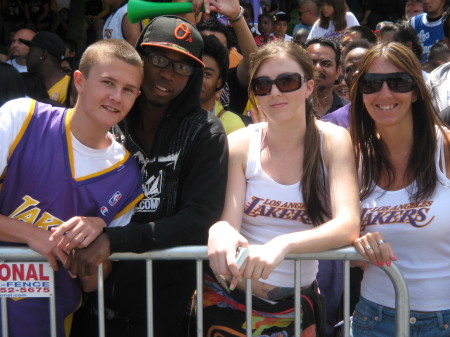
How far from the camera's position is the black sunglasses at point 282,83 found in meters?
2.84

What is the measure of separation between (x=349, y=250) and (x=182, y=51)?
3.93 feet

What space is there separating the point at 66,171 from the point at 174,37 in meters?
0.82

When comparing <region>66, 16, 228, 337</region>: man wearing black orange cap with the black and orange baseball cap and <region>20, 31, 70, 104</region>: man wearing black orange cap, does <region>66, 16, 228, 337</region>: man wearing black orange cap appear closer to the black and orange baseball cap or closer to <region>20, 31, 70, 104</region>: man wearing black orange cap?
the black and orange baseball cap

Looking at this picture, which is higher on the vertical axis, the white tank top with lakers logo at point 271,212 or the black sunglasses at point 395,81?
the black sunglasses at point 395,81

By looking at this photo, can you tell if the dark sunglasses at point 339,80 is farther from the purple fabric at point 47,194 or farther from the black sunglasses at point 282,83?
the purple fabric at point 47,194

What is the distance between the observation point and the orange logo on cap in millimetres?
2961

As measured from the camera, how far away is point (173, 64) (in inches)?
117

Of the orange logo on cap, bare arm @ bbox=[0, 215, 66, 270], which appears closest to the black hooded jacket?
the orange logo on cap

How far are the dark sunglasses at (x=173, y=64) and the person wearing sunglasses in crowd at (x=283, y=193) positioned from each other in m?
0.33

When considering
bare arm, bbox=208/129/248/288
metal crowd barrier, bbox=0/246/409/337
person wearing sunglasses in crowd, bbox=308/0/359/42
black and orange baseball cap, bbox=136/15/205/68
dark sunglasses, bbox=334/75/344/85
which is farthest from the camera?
person wearing sunglasses in crowd, bbox=308/0/359/42

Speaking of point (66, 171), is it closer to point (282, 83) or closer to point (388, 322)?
point (282, 83)

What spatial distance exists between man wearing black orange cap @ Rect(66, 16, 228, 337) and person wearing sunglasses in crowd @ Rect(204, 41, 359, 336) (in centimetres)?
12

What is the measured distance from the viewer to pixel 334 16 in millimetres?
8102

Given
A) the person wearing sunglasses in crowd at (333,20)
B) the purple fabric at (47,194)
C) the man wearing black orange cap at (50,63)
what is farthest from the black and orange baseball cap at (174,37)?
the person wearing sunglasses in crowd at (333,20)
